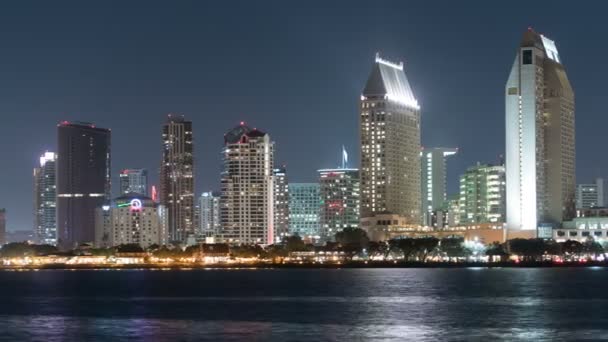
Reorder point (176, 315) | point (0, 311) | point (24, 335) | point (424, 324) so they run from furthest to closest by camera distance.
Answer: point (0, 311) < point (176, 315) < point (424, 324) < point (24, 335)

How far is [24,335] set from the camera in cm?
10588

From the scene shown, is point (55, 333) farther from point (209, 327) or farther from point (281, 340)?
point (281, 340)

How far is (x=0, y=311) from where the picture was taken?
137 m

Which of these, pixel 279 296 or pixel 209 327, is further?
pixel 279 296

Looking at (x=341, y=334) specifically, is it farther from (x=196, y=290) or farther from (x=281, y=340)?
(x=196, y=290)

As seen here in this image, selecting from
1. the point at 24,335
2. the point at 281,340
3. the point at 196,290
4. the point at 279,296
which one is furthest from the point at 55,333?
the point at 196,290

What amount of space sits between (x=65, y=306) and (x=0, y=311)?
10383 mm

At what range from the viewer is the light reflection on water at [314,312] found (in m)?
105

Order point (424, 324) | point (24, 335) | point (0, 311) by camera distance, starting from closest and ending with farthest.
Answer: point (24, 335), point (424, 324), point (0, 311)

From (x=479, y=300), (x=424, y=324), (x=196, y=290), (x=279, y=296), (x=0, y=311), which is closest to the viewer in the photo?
(x=424, y=324)

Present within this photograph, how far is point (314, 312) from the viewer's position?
5094 inches

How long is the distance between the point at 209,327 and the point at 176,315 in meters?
16.7

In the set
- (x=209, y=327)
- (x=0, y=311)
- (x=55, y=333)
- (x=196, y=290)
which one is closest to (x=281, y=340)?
(x=209, y=327)

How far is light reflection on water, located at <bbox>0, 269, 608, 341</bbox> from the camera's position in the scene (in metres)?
105
